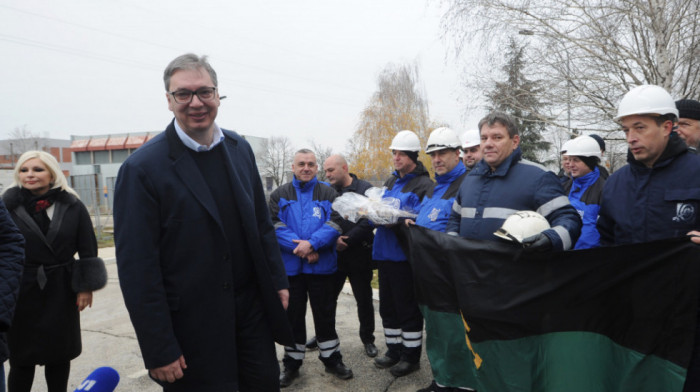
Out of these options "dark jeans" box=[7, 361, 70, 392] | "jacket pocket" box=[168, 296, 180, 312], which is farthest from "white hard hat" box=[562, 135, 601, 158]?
"dark jeans" box=[7, 361, 70, 392]

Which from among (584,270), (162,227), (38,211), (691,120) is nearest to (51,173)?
(38,211)

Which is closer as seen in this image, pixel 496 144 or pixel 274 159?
pixel 496 144

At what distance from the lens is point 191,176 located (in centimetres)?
231

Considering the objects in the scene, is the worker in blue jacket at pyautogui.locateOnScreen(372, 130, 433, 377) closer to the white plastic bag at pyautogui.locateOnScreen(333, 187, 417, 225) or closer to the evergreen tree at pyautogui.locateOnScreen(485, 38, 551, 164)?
the white plastic bag at pyautogui.locateOnScreen(333, 187, 417, 225)

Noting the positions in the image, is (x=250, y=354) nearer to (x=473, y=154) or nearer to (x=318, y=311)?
(x=318, y=311)

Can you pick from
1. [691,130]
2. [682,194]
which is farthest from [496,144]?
[691,130]

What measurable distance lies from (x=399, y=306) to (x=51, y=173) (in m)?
3.28

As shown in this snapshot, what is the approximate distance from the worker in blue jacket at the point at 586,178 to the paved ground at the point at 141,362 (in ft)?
7.52

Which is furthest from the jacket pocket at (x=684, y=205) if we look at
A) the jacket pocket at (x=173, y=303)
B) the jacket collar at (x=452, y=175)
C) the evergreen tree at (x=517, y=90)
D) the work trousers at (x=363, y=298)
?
the evergreen tree at (x=517, y=90)

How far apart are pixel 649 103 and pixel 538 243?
40.1 inches

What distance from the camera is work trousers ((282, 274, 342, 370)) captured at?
14.4 ft

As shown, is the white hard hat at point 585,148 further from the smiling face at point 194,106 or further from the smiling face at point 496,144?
the smiling face at point 194,106

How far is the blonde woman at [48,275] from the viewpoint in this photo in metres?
3.44

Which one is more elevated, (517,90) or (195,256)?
(517,90)
